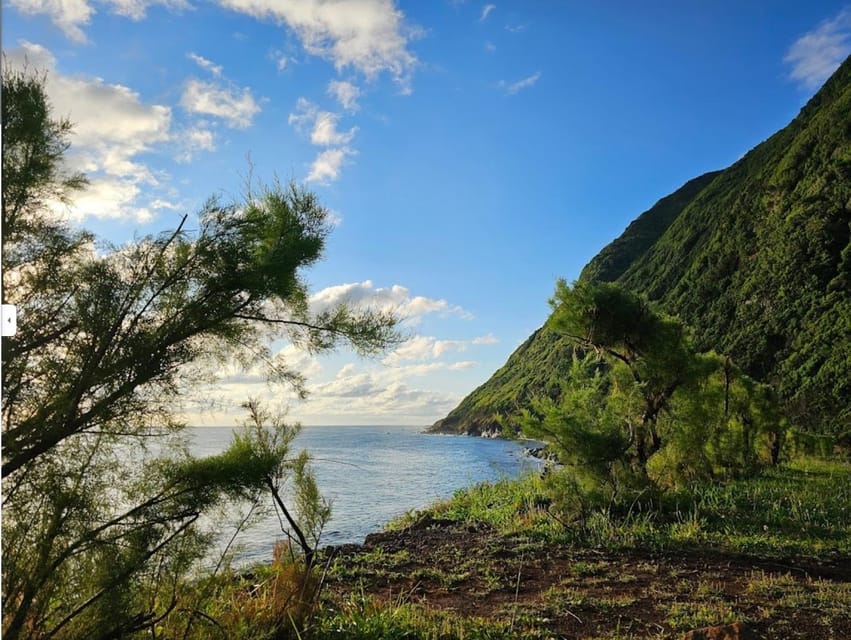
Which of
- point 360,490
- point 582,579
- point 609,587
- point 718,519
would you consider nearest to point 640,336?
point 718,519

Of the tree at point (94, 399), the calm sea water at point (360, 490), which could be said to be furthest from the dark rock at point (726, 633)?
the tree at point (94, 399)

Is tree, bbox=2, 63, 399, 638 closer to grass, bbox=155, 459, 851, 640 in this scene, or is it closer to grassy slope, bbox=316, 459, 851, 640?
grass, bbox=155, 459, 851, 640


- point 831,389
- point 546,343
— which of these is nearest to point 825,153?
point 831,389

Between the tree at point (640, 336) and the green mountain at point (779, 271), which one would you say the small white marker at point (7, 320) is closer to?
the tree at point (640, 336)

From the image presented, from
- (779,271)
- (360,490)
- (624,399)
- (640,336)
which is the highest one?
(779,271)

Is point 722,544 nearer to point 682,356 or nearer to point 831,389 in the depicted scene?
point 682,356

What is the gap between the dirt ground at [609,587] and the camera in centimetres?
512

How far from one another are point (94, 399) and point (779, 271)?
64910mm

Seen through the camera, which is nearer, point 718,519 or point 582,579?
point 582,579

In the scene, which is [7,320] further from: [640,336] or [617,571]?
[640,336]

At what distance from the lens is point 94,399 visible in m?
2.72

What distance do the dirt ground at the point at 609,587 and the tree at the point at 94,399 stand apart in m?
3.43

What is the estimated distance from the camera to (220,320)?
3.38 m

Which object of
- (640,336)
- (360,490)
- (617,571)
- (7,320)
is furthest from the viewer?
(360,490)
